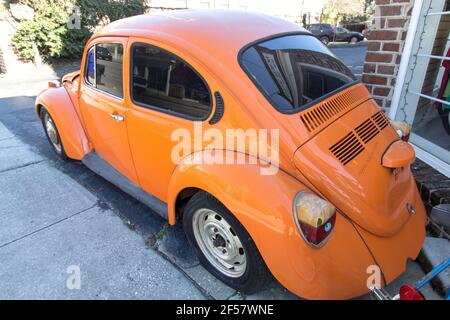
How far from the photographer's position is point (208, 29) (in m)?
2.19

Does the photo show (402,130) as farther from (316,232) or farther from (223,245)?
(223,245)

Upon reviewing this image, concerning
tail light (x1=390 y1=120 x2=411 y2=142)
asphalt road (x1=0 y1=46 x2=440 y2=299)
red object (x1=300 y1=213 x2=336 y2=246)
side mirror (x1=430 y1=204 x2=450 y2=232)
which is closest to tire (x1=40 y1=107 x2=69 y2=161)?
asphalt road (x1=0 y1=46 x2=440 y2=299)

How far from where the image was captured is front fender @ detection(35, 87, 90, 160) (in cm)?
338

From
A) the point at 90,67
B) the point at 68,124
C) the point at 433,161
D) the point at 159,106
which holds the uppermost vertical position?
the point at 90,67

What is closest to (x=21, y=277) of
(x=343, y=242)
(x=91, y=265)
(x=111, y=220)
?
(x=91, y=265)

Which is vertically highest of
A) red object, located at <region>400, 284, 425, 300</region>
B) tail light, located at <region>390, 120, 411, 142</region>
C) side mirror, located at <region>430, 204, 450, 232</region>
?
tail light, located at <region>390, 120, 411, 142</region>

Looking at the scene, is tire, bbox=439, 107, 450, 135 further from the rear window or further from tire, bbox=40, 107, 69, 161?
tire, bbox=40, 107, 69, 161

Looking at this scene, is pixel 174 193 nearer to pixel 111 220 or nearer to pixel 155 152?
pixel 155 152

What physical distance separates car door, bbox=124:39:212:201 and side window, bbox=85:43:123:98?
229 mm

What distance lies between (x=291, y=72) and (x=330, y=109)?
0.38 meters

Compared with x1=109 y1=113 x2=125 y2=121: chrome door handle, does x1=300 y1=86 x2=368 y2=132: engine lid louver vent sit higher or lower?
higher

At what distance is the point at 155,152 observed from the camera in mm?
2367

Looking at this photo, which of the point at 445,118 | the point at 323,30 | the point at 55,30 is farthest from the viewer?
the point at 323,30

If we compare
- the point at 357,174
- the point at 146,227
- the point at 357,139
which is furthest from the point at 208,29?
the point at 146,227
